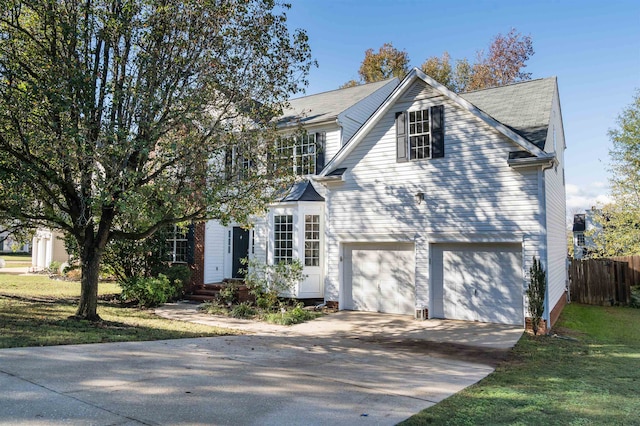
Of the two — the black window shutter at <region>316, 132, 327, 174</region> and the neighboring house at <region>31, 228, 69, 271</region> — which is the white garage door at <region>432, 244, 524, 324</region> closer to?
the black window shutter at <region>316, 132, 327, 174</region>

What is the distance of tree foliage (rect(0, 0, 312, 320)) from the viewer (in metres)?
9.37

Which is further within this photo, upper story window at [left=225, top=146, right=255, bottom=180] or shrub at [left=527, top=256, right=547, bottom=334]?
upper story window at [left=225, top=146, right=255, bottom=180]

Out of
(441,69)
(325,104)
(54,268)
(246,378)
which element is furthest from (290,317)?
(441,69)

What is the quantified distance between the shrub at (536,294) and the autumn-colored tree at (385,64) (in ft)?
75.4

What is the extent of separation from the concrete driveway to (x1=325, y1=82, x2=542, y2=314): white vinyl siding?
3.23 m

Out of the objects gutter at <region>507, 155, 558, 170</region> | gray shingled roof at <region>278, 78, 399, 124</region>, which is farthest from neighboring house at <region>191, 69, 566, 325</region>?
gray shingled roof at <region>278, 78, 399, 124</region>

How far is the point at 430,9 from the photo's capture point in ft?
53.8

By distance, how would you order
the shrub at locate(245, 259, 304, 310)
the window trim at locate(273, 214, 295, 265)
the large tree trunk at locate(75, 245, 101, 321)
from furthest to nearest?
the window trim at locate(273, 214, 295, 265) → the shrub at locate(245, 259, 304, 310) → the large tree trunk at locate(75, 245, 101, 321)

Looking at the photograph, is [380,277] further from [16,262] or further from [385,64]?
[16,262]

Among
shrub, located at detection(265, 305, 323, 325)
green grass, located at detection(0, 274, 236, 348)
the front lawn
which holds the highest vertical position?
the front lawn

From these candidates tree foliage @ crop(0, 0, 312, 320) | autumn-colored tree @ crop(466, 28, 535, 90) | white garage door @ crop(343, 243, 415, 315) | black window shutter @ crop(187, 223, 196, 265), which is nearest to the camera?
tree foliage @ crop(0, 0, 312, 320)

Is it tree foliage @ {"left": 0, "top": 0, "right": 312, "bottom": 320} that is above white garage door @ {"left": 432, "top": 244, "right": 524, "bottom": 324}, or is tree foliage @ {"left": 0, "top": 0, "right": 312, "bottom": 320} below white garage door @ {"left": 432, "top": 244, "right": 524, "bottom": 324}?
above

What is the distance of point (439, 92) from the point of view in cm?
1323

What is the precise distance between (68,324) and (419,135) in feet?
35.2
